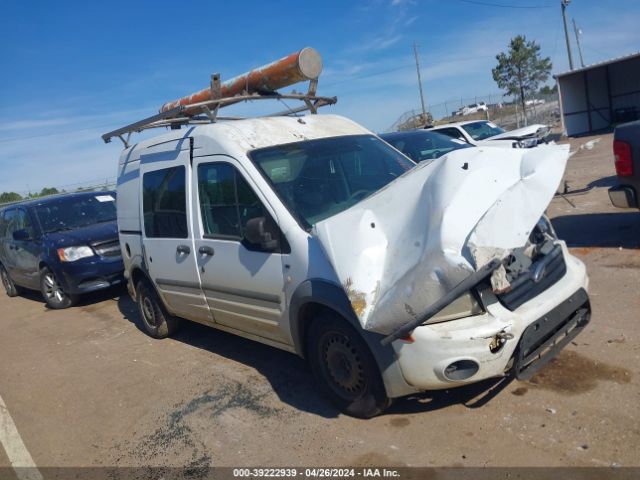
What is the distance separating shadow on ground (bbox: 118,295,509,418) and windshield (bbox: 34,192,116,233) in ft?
12.8

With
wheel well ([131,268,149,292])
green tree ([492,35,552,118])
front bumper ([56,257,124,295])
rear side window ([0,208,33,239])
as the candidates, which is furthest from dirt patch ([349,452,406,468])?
green tree ([492,35,552,118])

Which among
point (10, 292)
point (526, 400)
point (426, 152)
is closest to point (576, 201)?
point (426, 152)

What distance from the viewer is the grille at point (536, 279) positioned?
3207mm

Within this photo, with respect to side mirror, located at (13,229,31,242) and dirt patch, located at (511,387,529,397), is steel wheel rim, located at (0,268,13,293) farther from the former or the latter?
dirt patch, located at (511,387,529,397)

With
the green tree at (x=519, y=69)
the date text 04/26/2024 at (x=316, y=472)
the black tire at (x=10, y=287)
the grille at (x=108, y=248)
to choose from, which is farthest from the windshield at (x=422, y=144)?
the green tree at (x=519, y=69)

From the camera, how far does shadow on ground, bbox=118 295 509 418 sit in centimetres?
373

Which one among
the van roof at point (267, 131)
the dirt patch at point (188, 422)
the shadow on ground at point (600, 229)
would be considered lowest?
the dirt patch at point (188, 422)

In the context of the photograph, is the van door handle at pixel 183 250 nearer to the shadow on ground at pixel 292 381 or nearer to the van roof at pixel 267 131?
the van roof at pixel 267 131

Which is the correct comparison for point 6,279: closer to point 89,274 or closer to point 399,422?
point 89,274

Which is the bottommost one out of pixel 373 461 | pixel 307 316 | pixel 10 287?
pixel 373 461

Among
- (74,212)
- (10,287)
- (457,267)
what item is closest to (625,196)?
(457,267)

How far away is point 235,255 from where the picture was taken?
429cm

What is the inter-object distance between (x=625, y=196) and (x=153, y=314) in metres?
5.51

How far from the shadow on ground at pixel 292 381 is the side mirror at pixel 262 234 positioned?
3.99ft
